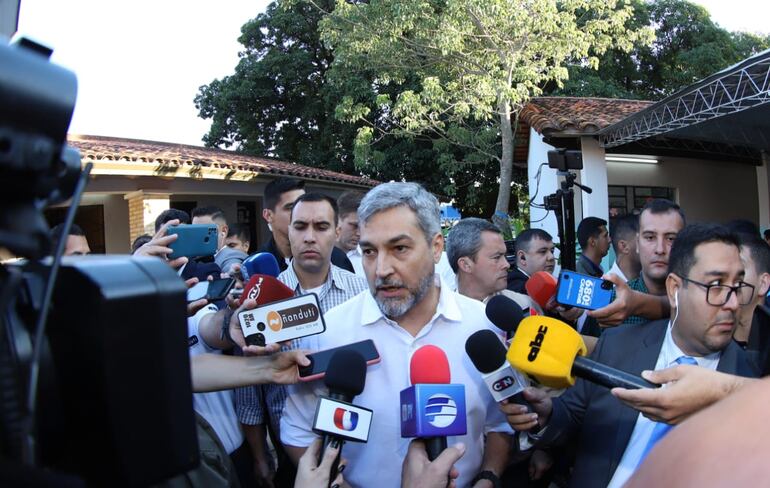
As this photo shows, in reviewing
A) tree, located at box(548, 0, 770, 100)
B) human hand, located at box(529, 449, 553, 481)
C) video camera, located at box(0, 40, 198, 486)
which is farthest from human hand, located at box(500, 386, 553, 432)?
tree, located at box(548, 0, 770, 100)

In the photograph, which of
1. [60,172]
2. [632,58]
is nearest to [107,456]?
[60,172]

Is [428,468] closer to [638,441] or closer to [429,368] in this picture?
[429,368]

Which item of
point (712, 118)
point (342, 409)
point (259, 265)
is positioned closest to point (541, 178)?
point (712, 118)

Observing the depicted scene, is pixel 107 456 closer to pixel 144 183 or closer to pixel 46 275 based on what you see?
pixel 46 275

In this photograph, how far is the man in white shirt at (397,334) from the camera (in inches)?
75.9

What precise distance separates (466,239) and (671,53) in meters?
19.2

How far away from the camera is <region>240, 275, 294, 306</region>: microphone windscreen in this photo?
6.40 ft

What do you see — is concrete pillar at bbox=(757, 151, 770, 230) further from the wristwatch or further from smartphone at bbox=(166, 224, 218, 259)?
smartphone at bbox=(166, 224, 218, 259)

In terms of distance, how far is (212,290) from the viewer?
2.20m

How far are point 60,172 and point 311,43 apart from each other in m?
21.4

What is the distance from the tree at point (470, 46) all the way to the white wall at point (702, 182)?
259cm

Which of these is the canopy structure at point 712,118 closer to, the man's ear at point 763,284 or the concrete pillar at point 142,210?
the man's ear at point 763,284

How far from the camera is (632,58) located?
774 inches

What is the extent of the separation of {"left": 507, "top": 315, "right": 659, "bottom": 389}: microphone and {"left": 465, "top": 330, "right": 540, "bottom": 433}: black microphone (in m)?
0.12
